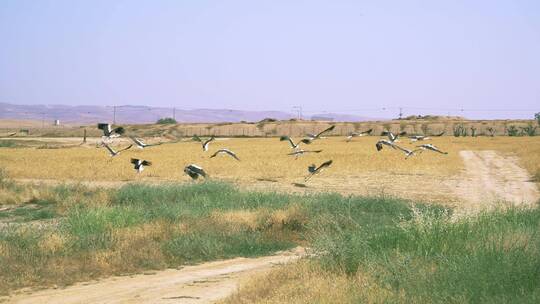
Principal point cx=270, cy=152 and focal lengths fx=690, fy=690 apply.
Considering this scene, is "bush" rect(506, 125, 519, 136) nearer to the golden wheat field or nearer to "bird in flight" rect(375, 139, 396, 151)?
the golden wheat field

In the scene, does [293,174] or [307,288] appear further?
[293,174]

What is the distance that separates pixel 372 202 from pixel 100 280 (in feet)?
34.1

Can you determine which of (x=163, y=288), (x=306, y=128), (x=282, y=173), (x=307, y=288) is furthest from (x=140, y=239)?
(x=306, y=128)

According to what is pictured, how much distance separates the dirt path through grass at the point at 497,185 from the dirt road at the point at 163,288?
1153 centimetres

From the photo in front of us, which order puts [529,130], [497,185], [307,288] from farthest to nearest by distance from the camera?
[529,130]
[497,185]
[307,288]

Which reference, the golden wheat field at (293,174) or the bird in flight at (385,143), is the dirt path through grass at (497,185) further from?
the bird in flight at (385,143)

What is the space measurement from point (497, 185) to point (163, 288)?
81.5 ft

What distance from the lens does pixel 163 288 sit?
10.8 m

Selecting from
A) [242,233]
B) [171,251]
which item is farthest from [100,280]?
[242,233]

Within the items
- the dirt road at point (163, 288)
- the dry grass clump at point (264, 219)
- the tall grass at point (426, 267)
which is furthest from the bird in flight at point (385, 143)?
the dirt road at point (163, 288)

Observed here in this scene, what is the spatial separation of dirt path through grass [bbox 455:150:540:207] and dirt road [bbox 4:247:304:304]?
37.8 feet

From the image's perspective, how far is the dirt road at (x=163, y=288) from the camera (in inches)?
397

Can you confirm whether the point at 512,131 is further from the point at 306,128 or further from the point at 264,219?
the point at 264,219

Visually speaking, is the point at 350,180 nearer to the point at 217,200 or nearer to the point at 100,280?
the point at 217,200
